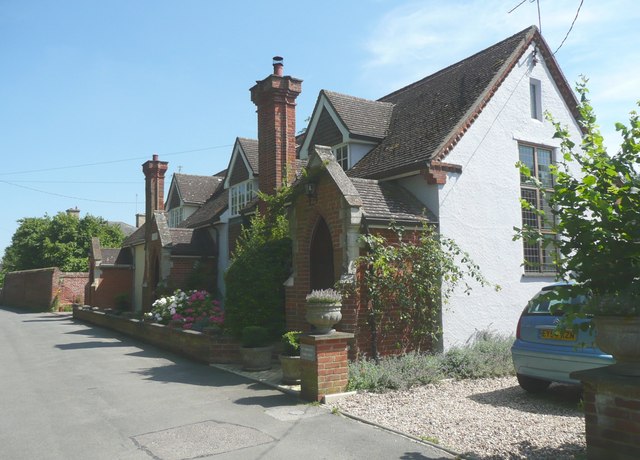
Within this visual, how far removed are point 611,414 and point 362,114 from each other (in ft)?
42.1

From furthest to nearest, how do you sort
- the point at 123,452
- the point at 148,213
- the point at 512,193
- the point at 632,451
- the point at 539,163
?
1. the point at 148,213
2. the point at 539,163
3. the point at 512,193
4. the point at 123,452
5. the point at 632,451

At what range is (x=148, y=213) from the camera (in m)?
24.1

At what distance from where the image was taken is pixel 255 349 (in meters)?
11.1

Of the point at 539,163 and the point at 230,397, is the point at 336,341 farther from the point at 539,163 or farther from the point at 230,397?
the point at 539,163

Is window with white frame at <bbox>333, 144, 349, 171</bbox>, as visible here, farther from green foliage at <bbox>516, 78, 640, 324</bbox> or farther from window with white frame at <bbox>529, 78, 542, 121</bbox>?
green foliage at <bbox>516, 78, 640, 324</bbox>

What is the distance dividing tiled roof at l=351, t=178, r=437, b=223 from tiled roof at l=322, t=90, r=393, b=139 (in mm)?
3254

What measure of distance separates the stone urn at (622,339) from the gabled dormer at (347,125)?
35.9ft

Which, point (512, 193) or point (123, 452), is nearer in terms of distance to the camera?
point (123, 452)

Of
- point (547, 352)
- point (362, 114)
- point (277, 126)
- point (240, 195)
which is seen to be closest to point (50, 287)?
point (240, 195)

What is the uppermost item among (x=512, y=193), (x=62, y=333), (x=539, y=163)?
(x=539, y=163)

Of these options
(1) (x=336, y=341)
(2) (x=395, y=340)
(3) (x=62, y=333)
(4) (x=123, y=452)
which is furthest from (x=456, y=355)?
(3) (x=62, y=333)

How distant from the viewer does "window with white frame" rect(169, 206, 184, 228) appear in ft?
87.1

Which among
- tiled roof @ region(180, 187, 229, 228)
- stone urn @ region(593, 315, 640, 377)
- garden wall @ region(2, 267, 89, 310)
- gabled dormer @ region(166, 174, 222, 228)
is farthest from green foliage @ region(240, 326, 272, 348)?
garden wall @ region(2, 267, 89, 310)

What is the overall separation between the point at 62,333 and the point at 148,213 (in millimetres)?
6521
